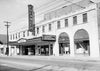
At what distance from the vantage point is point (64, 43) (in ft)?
112

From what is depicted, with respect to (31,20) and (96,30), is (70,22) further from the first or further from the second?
(31,20)

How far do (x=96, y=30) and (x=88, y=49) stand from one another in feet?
12.9

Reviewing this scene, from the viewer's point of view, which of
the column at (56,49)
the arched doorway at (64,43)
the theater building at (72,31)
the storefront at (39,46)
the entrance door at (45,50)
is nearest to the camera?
the theater building at (72,31)

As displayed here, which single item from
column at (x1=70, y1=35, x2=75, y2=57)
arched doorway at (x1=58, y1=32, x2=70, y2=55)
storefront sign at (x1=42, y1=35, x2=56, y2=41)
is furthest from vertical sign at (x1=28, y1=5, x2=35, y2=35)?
column at (x1=70, y1=35, x2=75, y2=57)

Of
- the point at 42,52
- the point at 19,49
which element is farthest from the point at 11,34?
the point at 42,52

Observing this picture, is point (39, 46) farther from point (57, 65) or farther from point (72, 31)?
point (57, 65)

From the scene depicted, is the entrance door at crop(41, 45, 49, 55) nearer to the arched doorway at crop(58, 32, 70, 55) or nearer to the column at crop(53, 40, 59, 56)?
the column at crop(53, 40, 59, 56)

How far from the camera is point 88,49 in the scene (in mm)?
28406

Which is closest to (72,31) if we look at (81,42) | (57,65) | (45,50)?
(81,42)

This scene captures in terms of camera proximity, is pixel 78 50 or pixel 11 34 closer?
pixel 78 50

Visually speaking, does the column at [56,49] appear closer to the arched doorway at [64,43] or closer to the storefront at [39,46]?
the arched doorway at [64,43]

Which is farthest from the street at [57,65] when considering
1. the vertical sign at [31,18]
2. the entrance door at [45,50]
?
the vertical sign at [31,18]

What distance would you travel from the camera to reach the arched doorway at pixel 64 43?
33.1m

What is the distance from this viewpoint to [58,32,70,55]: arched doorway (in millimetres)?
33062
